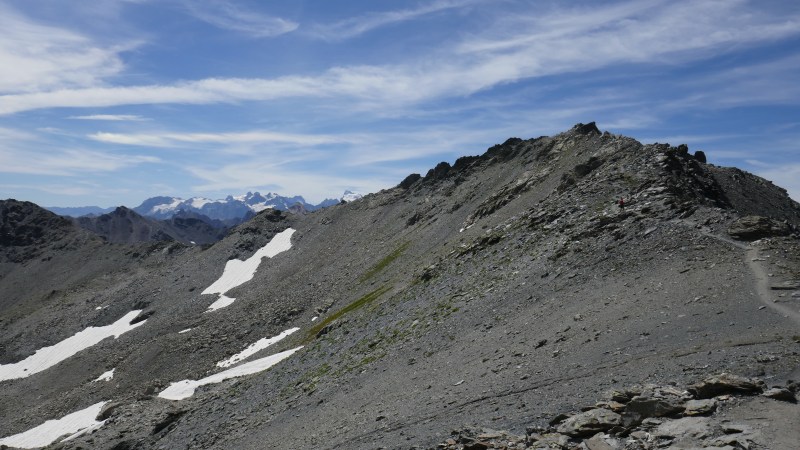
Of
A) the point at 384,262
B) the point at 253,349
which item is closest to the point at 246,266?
the point at 384,262

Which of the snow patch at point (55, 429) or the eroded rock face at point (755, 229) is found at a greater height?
the eroded rock face at point (755, 229)

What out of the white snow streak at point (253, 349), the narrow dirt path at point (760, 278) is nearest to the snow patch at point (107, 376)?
the white snow streak at point (253, 349)

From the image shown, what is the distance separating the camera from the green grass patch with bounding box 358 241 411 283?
78.4 meters

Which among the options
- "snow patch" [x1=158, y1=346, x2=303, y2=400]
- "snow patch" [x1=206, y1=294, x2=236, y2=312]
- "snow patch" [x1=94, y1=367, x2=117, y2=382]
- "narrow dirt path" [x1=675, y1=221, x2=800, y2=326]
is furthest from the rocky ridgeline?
"snow patch" [x1=206, y1=294, x2=236, y2=312]

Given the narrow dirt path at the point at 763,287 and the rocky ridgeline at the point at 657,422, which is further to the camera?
the narrow dirt path at the point at 763,287

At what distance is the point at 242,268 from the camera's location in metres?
116

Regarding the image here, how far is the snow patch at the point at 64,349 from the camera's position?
3757 inches

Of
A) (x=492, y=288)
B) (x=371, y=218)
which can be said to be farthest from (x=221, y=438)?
(x=371, y=218)

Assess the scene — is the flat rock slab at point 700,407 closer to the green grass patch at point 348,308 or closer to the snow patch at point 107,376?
the green grass patch at point 348,308

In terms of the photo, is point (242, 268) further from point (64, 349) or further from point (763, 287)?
point (763, 287)

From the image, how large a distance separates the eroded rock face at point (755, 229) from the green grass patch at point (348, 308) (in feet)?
118

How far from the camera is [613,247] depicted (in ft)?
118

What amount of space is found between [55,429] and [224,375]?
1933 centimetres

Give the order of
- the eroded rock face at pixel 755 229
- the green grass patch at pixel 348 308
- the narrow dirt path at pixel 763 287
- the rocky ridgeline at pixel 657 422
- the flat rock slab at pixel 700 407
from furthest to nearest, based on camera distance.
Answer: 1. the green grass patch at pixel 348 308
2. the eroded rock face at pixel 755 229
3. the narrow dirt path at pixel 763 287
4. the flat rock slab at pixel 700 407
5. the rocky ridgeline at pixel 657 422
